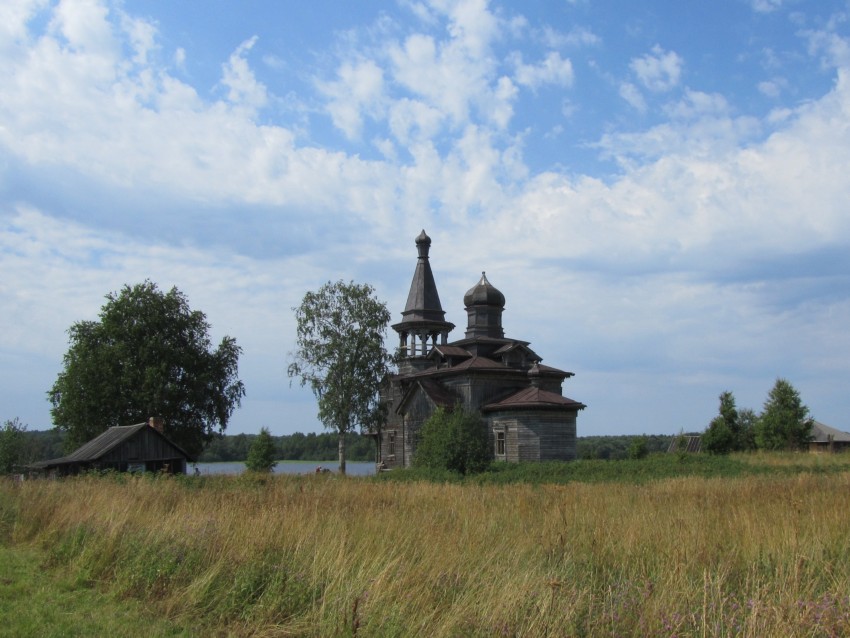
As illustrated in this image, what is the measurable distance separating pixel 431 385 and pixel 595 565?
111 ft

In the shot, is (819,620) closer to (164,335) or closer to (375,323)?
(375,323)

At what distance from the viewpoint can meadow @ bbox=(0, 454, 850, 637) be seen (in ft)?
17.1

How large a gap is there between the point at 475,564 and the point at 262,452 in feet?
145

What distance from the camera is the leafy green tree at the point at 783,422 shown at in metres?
46.1

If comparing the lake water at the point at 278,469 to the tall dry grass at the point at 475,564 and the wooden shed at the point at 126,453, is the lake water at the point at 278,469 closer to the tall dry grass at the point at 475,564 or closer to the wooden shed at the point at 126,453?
the wooden shed at the point at 126,453

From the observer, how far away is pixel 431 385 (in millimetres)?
41125

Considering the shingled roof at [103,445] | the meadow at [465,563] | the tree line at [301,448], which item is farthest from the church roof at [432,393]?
the tree line at [301,448]

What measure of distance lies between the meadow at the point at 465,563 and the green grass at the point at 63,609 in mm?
134

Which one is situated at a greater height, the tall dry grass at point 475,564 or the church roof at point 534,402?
the church roof at point 534,402

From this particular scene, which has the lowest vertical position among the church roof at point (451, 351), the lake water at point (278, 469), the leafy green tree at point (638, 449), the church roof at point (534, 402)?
the lake water at point (278, 469)

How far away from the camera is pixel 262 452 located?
4906 centimetres

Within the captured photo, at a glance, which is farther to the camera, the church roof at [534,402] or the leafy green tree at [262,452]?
the leafy green tree at [262,452]

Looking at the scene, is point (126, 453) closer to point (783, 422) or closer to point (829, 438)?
point (783, 422)

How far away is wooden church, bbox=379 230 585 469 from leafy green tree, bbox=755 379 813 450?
14123 millimetres
